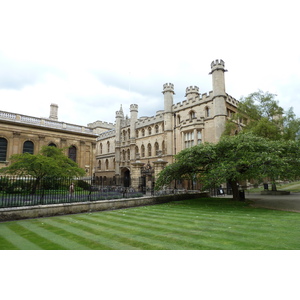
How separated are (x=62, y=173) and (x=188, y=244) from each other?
53.5 feet

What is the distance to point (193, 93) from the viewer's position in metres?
34.4

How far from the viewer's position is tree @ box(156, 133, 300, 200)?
11.8 metres

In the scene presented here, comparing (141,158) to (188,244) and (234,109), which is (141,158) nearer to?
(234,109)

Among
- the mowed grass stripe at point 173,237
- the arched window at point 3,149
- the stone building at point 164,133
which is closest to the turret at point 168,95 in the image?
the stone building at point 164,133

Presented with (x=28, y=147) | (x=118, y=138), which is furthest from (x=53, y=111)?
(x=118, y=138)

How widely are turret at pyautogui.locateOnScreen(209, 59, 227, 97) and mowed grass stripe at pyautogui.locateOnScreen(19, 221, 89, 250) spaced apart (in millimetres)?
24736

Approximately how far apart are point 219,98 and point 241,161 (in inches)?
642

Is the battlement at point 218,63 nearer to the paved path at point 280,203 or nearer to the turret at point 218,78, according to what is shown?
the turret at point 218,78

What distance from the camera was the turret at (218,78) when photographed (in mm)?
26297

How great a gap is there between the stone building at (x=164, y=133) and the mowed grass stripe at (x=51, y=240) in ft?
36.0

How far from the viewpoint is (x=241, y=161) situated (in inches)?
472

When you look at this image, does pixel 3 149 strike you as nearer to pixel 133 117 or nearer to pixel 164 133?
pixel 133 117

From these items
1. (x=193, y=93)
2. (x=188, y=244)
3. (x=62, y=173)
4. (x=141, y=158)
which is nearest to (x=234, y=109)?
(x=193, y=93)

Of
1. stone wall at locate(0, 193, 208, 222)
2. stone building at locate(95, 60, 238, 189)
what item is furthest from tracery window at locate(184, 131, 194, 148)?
stone wall at locate(0, 193, 208, 222)
